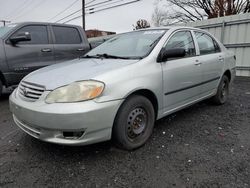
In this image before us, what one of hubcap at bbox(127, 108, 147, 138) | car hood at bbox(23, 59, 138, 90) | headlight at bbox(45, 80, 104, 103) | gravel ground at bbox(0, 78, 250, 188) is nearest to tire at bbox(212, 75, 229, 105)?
gravel ground at bbox(0, 78, 250, 188)

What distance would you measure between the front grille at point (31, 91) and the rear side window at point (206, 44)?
2.76m

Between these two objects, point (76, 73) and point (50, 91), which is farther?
point (76, 73)

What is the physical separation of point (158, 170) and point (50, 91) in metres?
1.41

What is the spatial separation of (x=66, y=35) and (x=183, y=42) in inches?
139

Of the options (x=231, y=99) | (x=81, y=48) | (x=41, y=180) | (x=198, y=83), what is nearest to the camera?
(x=41, y=180)

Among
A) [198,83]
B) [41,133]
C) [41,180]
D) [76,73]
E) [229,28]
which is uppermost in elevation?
[229,28]

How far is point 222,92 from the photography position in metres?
4.81

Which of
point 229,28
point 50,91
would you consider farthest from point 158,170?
point 229,28

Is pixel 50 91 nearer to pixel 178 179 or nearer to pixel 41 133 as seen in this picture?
pixel 41 133

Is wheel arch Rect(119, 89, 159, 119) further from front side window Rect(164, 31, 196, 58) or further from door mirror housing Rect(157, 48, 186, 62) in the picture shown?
front side window Rect(164, 31, 196, 58)

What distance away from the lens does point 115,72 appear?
263 centimetres

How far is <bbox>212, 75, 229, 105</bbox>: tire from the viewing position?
466 centimetres

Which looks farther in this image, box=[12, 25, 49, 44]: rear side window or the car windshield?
box=[12, 25, 49, 44]: rear side window

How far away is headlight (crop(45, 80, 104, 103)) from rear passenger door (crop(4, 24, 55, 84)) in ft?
10.6
